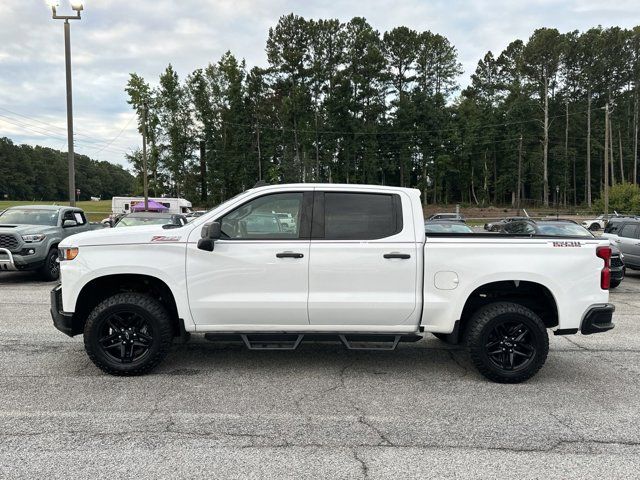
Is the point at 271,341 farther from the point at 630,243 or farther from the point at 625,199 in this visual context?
the point at 625,199

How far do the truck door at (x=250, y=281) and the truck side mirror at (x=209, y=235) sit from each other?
0.13 meters

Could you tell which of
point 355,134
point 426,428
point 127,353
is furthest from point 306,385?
point 355,134

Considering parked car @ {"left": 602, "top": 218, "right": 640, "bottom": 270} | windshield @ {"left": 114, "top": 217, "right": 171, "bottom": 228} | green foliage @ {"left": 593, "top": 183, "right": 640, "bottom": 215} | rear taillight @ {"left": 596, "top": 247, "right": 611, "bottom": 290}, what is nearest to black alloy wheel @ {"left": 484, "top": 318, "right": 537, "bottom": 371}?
rear taillight @ {"left": 596, "top": 247, "right": 611, "bottom": 290}

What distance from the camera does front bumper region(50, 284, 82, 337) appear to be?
502 cm

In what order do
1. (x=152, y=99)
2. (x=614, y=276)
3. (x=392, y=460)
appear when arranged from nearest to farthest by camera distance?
1. (x=392, y=460)
2. (x=614, y=276)
3. (x=152, y=99)

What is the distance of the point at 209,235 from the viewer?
469 centimetres

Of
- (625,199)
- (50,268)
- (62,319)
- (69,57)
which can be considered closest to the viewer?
(62,319)

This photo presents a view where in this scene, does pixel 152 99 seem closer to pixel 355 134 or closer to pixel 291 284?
pixel 355 134

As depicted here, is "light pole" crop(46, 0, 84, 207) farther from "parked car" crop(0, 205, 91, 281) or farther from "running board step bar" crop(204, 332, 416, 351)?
"running board step bar" crop(204, 332, 416, 351)

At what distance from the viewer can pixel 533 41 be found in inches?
2677

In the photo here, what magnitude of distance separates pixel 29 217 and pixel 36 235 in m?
1.53

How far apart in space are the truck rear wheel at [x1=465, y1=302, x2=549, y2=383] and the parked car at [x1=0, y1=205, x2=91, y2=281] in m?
10.1

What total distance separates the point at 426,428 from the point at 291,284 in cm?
180

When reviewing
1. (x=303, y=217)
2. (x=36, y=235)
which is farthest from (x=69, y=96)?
(x=303, y=217)
